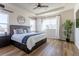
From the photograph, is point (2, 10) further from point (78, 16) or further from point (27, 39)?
point (78, 16)

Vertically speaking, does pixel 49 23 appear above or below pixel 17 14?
below

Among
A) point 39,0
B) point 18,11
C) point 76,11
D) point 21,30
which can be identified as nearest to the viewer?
point 39,0

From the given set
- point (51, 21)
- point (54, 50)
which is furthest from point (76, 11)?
point (54, 50)

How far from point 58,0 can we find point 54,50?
1.35m

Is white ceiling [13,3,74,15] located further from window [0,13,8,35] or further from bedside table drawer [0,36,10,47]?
bedside table drawer [0,36,10,47]

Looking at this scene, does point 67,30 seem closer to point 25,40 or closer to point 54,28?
point 54,28

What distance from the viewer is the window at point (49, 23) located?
245 cm

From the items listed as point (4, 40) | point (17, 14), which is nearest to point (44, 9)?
point (17, 14)

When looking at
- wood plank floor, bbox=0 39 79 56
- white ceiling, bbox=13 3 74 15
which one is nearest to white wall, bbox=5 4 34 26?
white ceiling, bbox=13 3 74 15

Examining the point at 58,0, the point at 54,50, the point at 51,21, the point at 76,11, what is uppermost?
the point at 58,0

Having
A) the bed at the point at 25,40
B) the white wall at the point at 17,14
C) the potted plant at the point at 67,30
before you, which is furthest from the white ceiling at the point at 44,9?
the bed at the point at 25,40

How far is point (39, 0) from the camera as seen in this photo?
2.17 meters

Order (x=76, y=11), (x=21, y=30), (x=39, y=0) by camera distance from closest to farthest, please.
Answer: (x=39, y=0) → (x=76, y=11) → (x=21, y=30)

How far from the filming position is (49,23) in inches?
98.8
